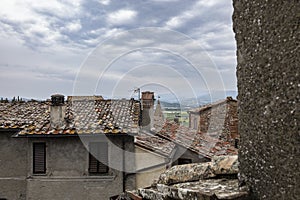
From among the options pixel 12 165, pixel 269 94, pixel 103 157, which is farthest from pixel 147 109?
pixel 269 94

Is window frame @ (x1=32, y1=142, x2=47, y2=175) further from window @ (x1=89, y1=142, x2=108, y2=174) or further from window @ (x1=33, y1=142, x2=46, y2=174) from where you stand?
window @ (x1=89, y1=142, x2=108, y2=174)

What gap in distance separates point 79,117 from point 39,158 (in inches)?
89.4

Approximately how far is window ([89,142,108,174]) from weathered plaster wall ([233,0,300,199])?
1041cm

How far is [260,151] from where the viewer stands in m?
1.58

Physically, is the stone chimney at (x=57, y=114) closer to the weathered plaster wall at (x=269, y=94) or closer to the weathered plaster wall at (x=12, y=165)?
the weathered plaster wall at (x=12, y=165)

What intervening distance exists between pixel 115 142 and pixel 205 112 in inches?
474

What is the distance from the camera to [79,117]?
13117 millimetres

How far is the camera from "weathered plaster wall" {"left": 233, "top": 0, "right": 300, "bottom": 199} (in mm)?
1363

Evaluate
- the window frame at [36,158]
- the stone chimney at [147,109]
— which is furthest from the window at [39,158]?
the stone chimney at [147,109]

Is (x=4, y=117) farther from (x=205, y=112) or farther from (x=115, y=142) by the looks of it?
(x=205, y=112)

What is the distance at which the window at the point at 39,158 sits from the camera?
12.0 meters

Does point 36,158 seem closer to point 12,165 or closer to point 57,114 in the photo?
point 12,165

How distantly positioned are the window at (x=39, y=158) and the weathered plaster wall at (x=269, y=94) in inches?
448

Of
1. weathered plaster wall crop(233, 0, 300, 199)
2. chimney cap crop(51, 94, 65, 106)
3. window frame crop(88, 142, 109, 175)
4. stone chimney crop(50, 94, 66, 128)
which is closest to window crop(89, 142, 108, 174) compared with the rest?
window frame crop(88, 142, 109, 175)
